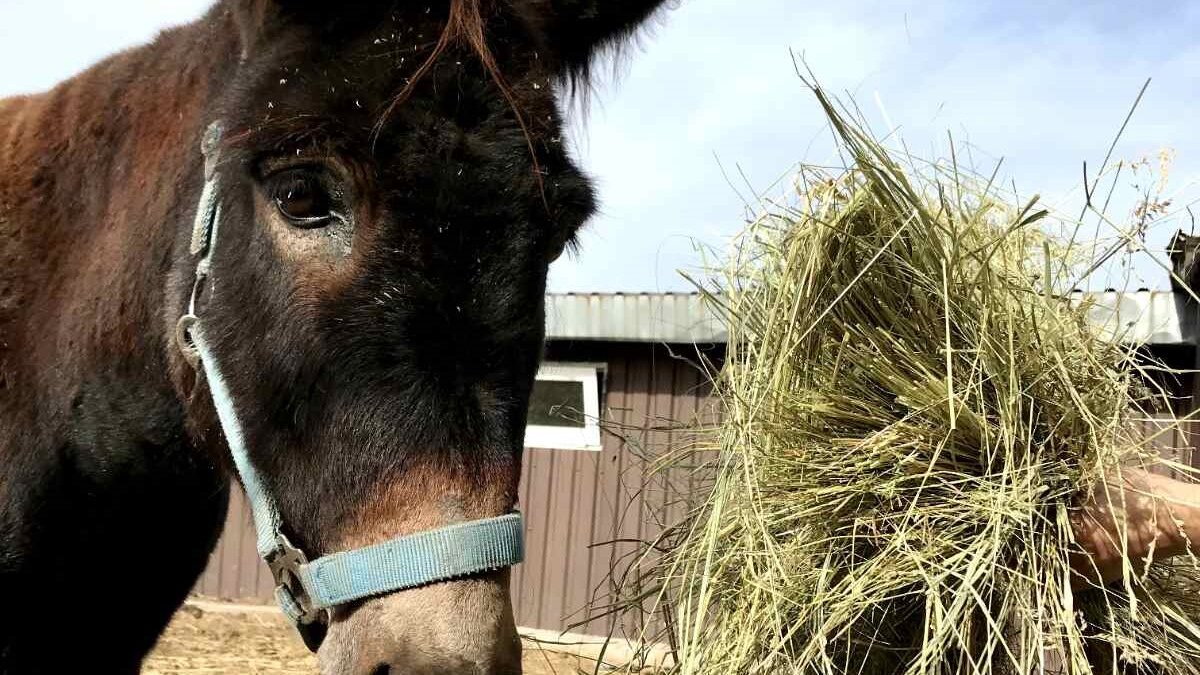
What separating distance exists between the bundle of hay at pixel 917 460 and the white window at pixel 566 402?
5579 mm

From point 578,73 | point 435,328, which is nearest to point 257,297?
point 435,328

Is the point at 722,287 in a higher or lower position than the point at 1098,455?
higher

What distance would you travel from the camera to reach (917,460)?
76.2 inches

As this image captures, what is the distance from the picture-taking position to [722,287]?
2.51 metres

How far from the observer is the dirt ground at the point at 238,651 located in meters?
6.70

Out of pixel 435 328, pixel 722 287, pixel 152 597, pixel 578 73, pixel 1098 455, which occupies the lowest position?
pixel 152 597

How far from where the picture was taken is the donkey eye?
1.77 m

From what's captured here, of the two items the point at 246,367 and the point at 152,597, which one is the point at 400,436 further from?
the point at 152,597

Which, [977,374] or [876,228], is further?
[876,228]

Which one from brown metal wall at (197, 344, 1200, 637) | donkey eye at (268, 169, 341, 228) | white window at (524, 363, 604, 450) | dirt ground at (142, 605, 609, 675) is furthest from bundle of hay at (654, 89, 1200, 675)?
white window at (524, 363, 604, 450)

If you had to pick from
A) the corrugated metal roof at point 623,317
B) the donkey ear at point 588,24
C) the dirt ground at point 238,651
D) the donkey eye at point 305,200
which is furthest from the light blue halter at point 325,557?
the corrugated metal roof at point 623,317

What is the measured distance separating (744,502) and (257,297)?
3.61 feet

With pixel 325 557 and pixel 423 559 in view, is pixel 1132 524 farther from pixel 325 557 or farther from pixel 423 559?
pixel 325 557

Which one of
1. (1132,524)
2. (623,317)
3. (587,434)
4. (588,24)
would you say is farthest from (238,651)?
(1132,524)
